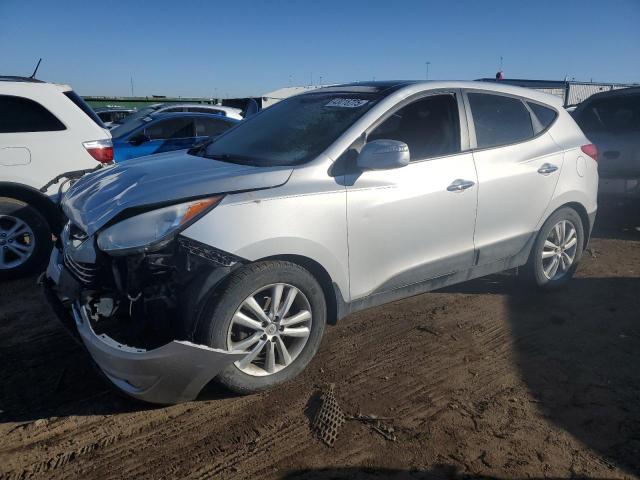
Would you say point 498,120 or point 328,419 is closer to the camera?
point 328,419

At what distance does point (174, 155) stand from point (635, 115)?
247 inches

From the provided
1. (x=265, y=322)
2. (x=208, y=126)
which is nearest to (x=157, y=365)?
(x=265, y=322)

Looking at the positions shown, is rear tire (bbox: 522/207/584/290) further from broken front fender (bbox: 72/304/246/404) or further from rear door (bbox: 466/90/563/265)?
broken front fender (bbox: 72/304/246/404)

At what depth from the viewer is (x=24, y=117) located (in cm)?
474

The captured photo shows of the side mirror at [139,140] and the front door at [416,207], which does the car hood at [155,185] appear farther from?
the side mirror at [139,140]

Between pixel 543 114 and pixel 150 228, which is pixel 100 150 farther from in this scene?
pixel 543 114

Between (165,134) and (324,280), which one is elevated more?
(165,134)

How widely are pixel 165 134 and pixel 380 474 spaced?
24.4ft

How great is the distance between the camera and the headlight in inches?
95.5

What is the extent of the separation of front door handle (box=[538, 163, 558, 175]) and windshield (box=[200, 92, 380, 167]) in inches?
62.1

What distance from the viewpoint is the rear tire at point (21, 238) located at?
459 centimetres

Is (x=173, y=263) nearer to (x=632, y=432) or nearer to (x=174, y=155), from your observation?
(x=174, y=155)

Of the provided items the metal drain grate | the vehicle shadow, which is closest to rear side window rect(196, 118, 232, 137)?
the metal drain grate

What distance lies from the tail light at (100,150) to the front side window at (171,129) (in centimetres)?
319
